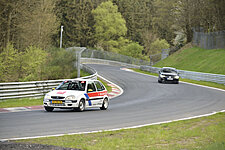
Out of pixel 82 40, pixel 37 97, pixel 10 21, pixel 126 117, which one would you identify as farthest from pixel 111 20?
pixel 126 117

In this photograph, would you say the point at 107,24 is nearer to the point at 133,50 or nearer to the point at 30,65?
the point at 133,50

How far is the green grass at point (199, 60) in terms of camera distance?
51.2 m

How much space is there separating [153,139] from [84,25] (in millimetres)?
90638

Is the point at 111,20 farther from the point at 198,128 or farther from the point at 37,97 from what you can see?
the point at 198,128

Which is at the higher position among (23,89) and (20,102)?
(23,89)

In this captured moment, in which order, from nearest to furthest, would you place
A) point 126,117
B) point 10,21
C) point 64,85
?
1. point 126,117
2. point 64,85
3. point 10,21

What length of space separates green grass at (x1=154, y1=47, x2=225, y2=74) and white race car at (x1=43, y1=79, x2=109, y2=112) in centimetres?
3116

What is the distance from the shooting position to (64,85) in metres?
17.9

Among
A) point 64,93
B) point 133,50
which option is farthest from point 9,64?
point 133,50

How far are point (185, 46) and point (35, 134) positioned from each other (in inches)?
2625

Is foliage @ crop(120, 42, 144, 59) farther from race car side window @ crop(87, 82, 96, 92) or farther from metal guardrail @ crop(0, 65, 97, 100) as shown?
race car side window @ crop(87, 82, 96, 92)

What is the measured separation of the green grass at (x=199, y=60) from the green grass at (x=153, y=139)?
3635cm

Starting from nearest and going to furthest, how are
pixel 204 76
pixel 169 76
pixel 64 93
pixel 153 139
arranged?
pixel 153 139, pixel 64 93, pixel 169 76, pixel 204 76

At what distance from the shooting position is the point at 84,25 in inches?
3907
